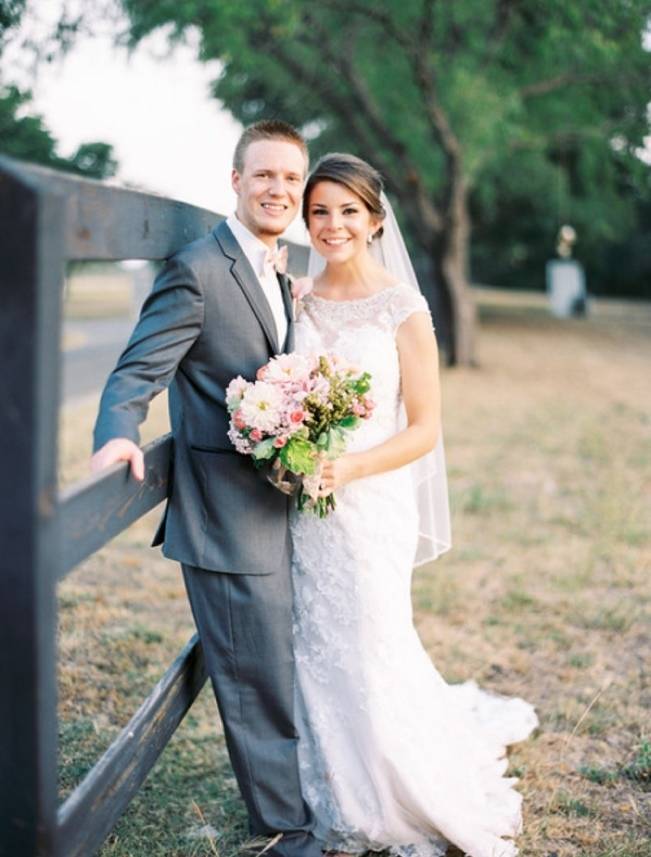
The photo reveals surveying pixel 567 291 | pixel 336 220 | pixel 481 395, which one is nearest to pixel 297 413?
pixel 336 220

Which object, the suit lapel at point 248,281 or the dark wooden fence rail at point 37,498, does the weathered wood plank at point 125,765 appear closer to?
the dark wooden fence rail at point 37,498

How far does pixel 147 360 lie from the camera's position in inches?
100

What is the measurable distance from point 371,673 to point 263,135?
65.2 inches

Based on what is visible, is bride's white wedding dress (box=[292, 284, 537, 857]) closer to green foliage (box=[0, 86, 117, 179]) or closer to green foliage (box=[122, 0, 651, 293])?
green foliage (box=[0, 86, 117, 179])

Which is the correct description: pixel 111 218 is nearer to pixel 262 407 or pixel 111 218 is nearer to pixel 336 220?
pixel 262 407

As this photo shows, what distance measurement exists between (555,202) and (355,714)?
79.8ft

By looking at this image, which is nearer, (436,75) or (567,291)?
(436,75)

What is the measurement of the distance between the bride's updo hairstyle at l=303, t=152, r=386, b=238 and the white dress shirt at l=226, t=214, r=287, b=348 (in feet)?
1.06

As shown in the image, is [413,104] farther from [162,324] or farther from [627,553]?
[162,324]

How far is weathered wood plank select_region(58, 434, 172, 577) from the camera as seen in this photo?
200 cm

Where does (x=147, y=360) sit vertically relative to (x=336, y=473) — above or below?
above

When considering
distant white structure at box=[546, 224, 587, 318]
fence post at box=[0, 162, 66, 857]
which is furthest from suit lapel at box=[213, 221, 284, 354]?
distant white structure at box=[546, 224, 587, 318]

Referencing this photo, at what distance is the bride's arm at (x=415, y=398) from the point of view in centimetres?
304

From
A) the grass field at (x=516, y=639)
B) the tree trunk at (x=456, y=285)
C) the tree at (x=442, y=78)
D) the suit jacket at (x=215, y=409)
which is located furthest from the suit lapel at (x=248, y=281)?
the tree trunk at (x=456, y=285)
